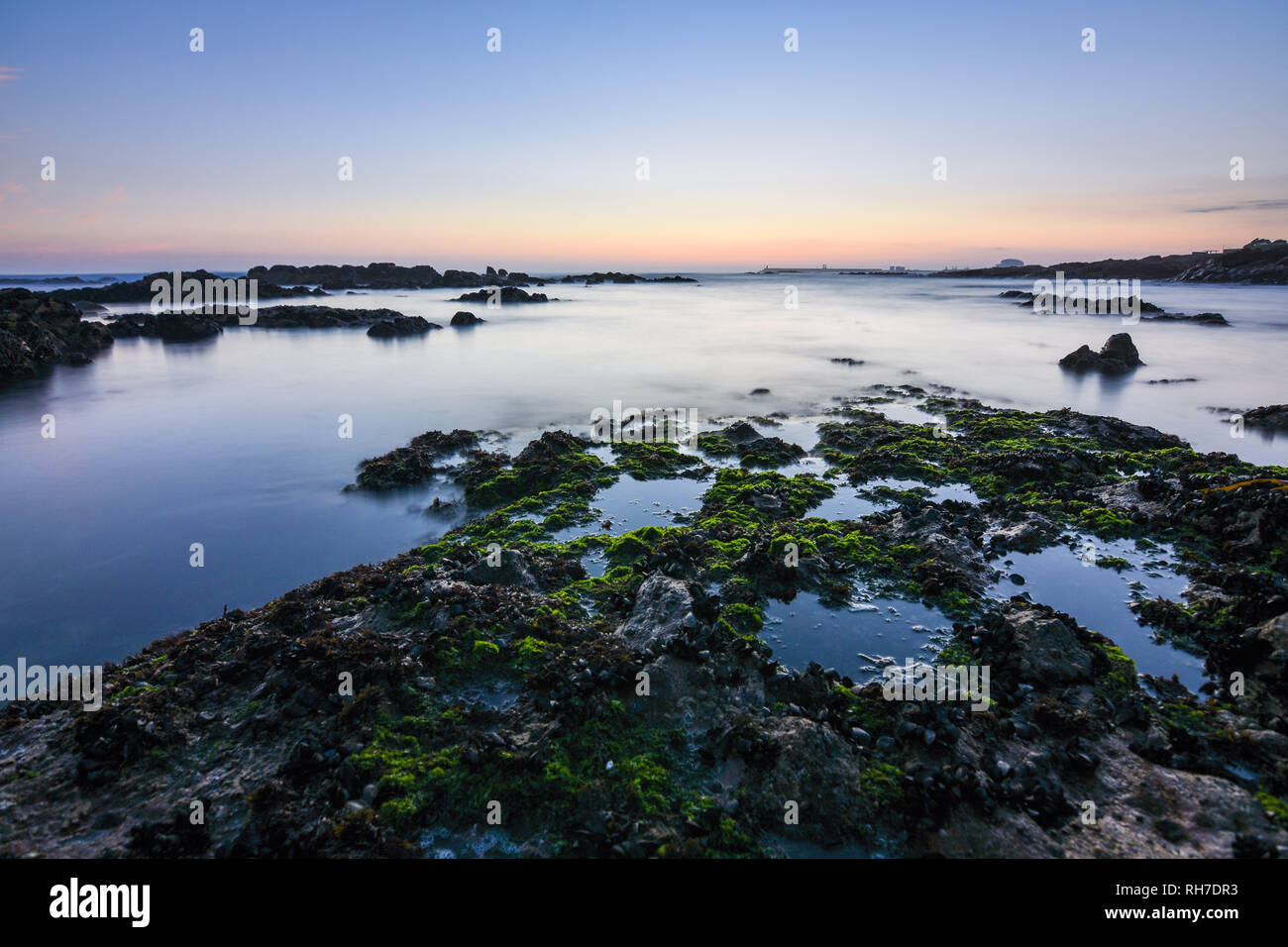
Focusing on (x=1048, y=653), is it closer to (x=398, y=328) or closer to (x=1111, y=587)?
(x=1111, y=587)

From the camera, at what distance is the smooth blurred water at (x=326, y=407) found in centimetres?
893

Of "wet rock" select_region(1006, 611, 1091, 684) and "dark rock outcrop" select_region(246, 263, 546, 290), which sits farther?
"dark rock outcrop" select_region(246, 263, 546, 290)

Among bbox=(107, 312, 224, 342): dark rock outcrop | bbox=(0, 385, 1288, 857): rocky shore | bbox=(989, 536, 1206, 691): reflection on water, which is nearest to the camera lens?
bbox=(0, 385, 1288, 857): rocky shore

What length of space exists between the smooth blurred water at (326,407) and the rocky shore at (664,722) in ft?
7.29

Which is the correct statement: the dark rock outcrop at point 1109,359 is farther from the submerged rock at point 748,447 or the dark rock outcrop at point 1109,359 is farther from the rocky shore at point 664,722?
the submerged rock at point 748,447

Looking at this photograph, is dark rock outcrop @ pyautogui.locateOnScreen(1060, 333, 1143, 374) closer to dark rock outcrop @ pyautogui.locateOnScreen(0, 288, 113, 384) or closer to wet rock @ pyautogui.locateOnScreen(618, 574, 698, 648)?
wet rock @ pyautogui.locateOnScreen(618, 574, 698, 648)

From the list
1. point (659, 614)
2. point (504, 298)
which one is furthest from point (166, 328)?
point (659, 614)

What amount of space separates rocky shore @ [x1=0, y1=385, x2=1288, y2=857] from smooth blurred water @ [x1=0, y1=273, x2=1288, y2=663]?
87.5 inches

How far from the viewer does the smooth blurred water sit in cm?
893

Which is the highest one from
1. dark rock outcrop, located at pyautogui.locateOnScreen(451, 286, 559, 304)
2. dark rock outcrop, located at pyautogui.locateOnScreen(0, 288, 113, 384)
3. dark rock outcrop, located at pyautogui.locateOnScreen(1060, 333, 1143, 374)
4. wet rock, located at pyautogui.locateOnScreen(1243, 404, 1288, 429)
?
dark rock outcrop, located at pyautogui.locateOnScreen(451, 286, 559, 304)

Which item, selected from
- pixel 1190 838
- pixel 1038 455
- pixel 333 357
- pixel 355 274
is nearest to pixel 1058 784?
pixel 1190 838

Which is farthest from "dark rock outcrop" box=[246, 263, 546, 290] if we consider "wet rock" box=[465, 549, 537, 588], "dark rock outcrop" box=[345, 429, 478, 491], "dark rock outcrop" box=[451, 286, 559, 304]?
"wet rock" box=[465, 549, 537, 588]

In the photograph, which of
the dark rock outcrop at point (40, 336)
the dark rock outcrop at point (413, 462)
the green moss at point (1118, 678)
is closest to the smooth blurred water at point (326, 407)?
the dark rock outcrop at point (413, 462)

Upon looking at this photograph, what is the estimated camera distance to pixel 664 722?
566cm
